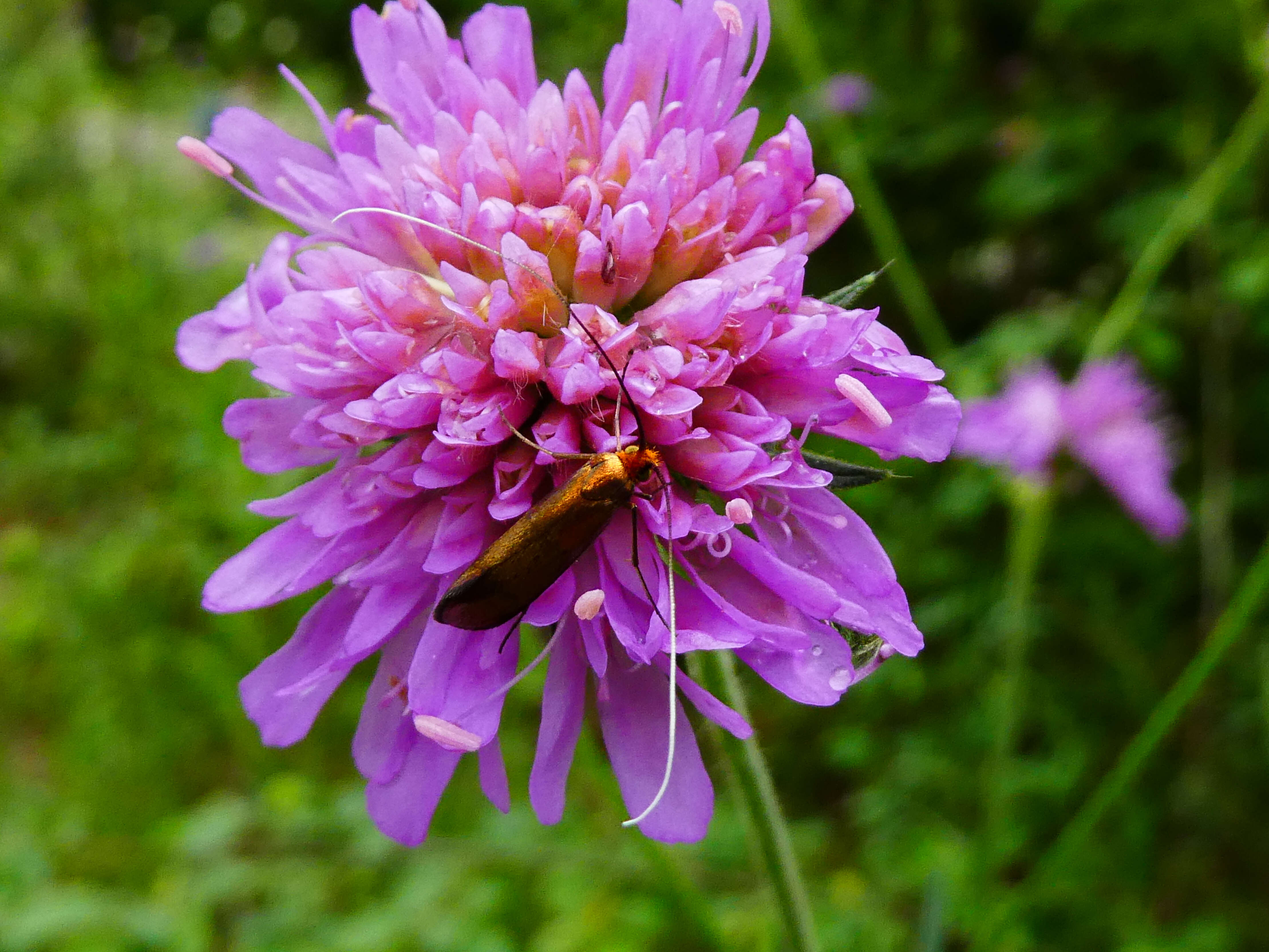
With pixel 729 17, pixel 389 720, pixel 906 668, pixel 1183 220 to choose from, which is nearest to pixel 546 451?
pixel 389 720

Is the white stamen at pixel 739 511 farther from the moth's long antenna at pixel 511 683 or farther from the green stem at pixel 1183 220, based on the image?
the green stem at pixel 1183 220

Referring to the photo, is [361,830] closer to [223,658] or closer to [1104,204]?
[223,658]

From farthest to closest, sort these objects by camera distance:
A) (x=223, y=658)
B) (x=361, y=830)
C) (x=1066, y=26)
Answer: (x=223, y=658), (x=1066, y=26), (x=361, y=830)

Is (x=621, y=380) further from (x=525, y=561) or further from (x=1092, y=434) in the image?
(x=1092, y=434)

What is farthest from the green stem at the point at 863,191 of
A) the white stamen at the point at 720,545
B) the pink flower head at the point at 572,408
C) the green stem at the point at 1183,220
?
the white stamen at the point at 720,545

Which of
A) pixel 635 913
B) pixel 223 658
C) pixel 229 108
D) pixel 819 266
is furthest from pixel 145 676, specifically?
pixel 819 266
